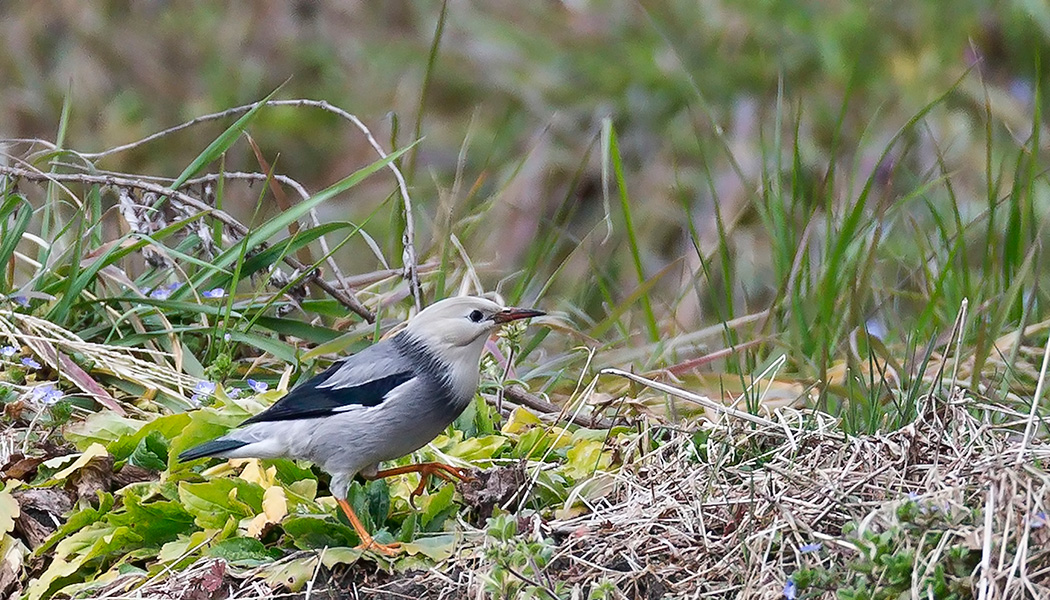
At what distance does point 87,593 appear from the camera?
10.3 feet

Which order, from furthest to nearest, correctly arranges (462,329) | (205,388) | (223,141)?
(223,141), (205,388), (462,329)

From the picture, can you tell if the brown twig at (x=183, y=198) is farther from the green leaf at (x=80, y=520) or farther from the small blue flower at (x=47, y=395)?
the green leaf at (x=80, y=520)

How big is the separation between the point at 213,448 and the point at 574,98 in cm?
490

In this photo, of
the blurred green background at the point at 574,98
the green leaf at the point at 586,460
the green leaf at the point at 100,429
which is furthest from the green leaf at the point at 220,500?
the blurred green background at the point at 574,98

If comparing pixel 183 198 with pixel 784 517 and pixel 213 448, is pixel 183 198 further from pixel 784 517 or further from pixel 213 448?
pixel 784 517

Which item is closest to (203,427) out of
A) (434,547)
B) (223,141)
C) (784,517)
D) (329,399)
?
(329,399)

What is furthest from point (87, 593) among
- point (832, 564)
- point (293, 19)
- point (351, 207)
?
point (293, 19)

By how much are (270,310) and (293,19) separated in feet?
18.4

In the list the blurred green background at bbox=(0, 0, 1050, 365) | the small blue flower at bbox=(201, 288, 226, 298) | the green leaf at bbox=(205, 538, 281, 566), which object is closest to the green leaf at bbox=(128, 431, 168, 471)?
the green leaf at bbox=(205, 538, 281, 566)

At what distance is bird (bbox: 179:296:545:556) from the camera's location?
3285 mm

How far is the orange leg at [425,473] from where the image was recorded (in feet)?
11.2

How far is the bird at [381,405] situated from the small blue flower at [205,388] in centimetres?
58

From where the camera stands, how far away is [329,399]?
336 centimetres

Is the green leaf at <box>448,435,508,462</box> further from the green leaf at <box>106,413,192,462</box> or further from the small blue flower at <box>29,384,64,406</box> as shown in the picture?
the small blue flower at <box>29,384,64,406</box>
